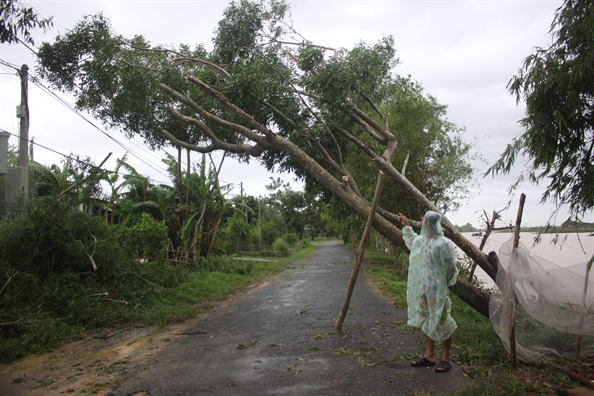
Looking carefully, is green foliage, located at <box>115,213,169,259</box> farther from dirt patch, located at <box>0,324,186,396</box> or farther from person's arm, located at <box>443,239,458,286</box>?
person's arm, located at <box>443,239,458,286</box>

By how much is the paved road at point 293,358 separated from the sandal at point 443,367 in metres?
0.05

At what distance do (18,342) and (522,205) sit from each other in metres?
7.37

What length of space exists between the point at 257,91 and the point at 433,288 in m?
6.04

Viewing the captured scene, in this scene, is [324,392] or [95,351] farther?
[95,351]

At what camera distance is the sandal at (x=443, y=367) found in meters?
5.17

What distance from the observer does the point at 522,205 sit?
18.8ft

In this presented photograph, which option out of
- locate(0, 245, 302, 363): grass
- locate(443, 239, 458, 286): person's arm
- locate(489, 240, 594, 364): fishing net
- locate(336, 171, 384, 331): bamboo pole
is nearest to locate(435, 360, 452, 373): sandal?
locate(489, 240, 594, 364): fishing net

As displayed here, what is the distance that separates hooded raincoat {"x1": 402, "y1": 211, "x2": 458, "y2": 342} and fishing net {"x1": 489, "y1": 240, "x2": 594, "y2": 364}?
632mm

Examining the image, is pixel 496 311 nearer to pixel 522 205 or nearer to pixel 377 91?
pixel 522 205

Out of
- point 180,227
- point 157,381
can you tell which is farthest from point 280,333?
point 180,227

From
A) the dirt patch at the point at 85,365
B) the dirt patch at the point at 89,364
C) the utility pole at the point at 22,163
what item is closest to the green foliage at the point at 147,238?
the utility pole at the point at 22,163

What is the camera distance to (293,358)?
607 centimetres

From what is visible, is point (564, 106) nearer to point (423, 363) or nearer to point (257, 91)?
point (423, 363)

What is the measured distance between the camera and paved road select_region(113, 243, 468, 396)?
192 inches
